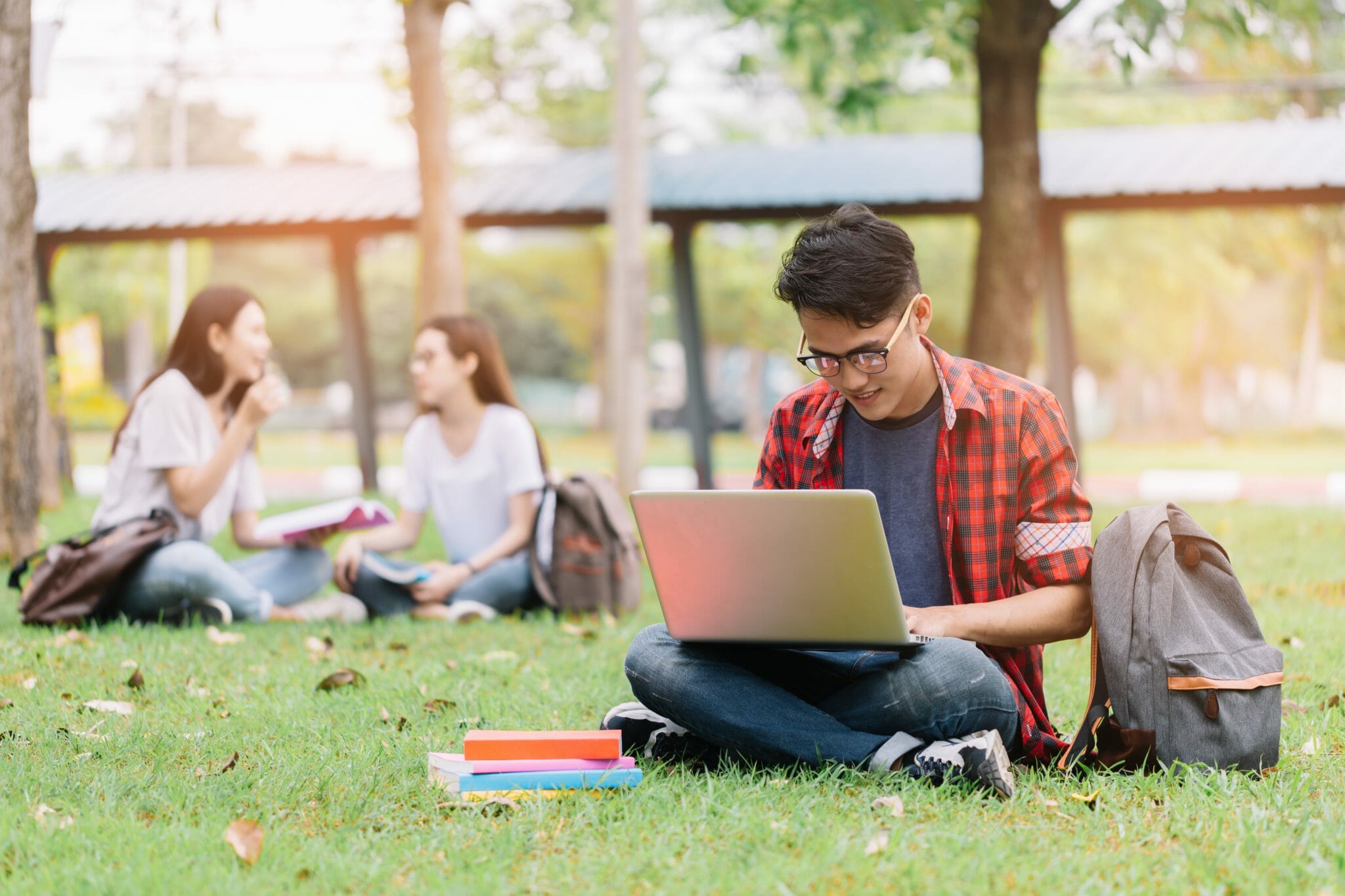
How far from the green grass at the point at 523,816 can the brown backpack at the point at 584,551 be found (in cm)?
155

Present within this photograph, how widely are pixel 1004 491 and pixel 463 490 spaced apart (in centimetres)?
324

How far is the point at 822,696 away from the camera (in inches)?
125

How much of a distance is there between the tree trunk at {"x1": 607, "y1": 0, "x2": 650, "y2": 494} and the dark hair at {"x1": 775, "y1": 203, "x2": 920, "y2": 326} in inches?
317

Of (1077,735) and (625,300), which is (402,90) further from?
(1077,735)

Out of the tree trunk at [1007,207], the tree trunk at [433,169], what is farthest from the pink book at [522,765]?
the tree trunk at [433,169]

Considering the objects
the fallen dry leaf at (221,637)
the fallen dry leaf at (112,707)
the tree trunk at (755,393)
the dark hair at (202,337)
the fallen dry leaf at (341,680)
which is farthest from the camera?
the tree trunk at (755,393)

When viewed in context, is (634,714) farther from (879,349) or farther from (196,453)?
(196,453)

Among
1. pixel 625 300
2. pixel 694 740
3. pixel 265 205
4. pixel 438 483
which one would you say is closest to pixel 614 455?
pixel 625 300

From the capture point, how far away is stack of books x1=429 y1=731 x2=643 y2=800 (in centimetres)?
286

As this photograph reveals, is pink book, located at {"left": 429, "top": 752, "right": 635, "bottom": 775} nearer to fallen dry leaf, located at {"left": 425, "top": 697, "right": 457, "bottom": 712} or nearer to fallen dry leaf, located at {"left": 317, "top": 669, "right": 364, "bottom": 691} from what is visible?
fallen dry leaf, located at {"left": 425, "top": 697, "right": 457, "bottom": 712}

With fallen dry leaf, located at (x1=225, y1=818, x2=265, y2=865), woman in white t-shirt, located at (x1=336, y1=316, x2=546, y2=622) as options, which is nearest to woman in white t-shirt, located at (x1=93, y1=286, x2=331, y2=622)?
woman in white t-shirt, located at (x1=336, y1=316, x2=546, y2=622)

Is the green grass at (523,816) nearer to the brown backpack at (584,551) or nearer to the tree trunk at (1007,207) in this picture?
the brown backpack at (584,551)

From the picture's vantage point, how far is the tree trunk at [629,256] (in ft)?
35.3

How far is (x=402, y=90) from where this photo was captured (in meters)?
11.6
